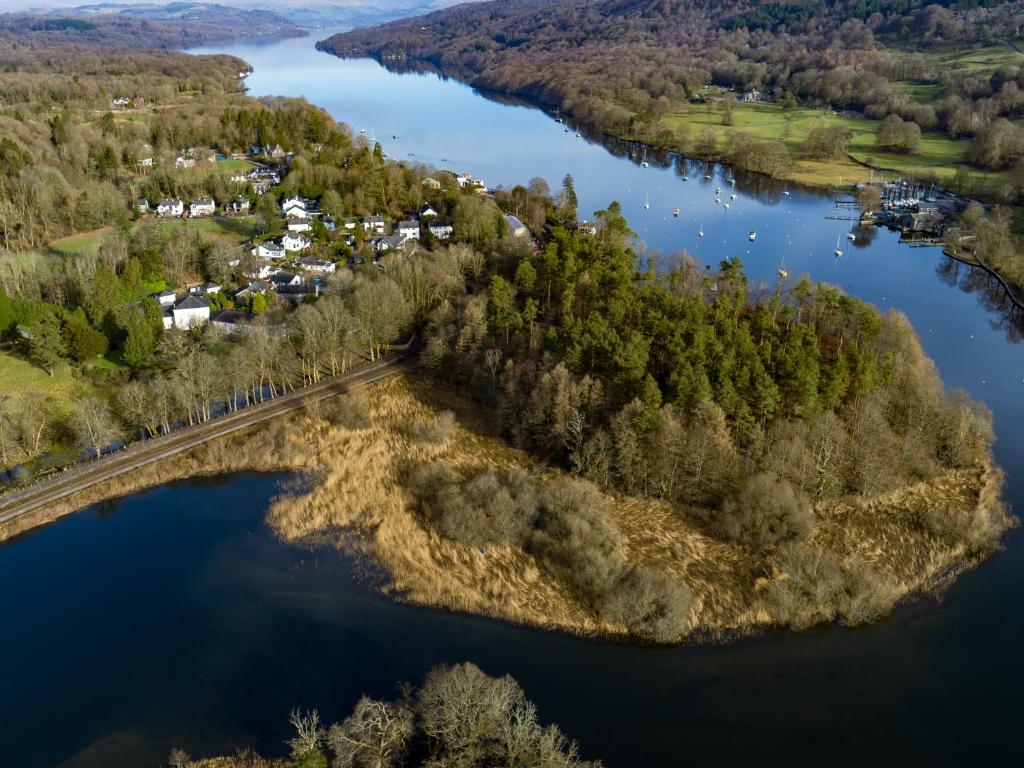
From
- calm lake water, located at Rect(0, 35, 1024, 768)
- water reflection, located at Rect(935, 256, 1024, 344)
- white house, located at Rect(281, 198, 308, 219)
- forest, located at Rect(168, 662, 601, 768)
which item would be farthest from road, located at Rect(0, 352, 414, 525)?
water reflection, located at Rect(935, 256, 1024, 344)

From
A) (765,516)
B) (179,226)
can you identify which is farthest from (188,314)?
(765,516)

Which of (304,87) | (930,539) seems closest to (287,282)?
(930,539)


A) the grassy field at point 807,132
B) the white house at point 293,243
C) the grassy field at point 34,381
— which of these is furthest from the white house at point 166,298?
the grassy field at point 807,132

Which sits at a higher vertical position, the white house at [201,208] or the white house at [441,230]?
the white house at [441,230]

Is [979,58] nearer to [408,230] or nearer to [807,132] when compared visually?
[807,132]

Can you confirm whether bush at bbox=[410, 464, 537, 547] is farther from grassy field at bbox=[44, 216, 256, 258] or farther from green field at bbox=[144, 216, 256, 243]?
green field at bbox=[144, 216, 256, 243]

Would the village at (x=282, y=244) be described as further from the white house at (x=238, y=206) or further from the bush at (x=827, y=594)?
the bush at (x=827, y=594)

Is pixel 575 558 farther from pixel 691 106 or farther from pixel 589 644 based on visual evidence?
pixel 691 106
